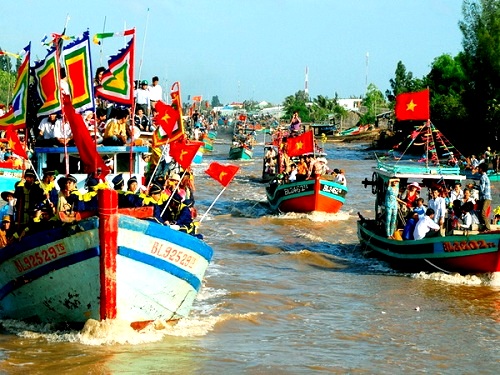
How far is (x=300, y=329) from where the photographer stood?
14773 millimetres

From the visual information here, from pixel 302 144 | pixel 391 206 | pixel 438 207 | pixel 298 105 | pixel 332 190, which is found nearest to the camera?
pixel 438 207

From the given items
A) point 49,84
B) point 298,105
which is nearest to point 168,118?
point 49,84

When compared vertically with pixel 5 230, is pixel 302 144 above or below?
above

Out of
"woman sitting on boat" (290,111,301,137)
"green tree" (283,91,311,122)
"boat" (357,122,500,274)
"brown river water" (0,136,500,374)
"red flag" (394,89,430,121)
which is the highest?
"green tree" (283,91,311,122)

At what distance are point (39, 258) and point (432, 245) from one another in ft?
29.5

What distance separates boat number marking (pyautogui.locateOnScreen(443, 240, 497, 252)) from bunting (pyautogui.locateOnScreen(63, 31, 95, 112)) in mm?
8095

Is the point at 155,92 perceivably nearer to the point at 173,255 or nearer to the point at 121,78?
the point at 121,78

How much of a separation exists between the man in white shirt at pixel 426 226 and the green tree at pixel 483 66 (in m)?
46.1

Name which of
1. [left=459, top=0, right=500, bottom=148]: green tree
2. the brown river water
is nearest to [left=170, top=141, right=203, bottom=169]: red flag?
the brown river water

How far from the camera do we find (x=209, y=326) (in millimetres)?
14609

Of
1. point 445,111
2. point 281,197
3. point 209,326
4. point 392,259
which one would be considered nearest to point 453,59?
point 445,111

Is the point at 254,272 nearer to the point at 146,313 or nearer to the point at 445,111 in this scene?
the point at 146,313

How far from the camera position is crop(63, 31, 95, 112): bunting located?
1379 cm

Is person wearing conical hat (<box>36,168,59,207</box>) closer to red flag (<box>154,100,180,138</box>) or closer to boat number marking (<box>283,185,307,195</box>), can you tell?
red flag (<box>154,100,180,138</box>)
